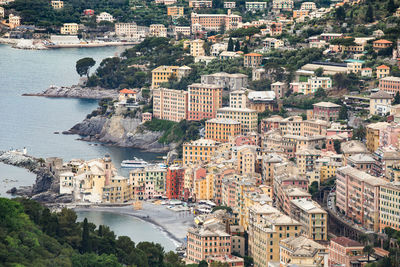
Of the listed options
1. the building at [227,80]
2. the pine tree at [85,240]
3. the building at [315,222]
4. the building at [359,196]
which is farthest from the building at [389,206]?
the building at [227,80]

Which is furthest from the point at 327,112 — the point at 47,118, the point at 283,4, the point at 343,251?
the point at 283,4

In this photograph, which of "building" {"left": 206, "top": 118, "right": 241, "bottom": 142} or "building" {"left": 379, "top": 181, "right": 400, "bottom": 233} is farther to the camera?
"building" {"left": 206, "top": 118, "right": 241, "bottom": 142}

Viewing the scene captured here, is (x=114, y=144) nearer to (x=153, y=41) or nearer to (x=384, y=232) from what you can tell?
(x=153, y=41)

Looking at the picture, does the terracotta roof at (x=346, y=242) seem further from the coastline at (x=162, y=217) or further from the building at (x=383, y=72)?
the building at (x=383, y=72)

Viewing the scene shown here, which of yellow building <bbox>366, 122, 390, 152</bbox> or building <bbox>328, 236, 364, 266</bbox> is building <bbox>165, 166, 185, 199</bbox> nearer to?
yellow building <bbox>366, 122, 390, 152</bbox>

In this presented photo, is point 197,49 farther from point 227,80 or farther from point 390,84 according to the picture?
point 390,84

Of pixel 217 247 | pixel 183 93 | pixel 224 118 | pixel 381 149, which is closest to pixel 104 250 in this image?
pixel 217 247

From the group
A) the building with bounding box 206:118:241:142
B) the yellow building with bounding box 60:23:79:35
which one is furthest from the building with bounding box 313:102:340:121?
the yellow building with bounding box 60:23:79:35
